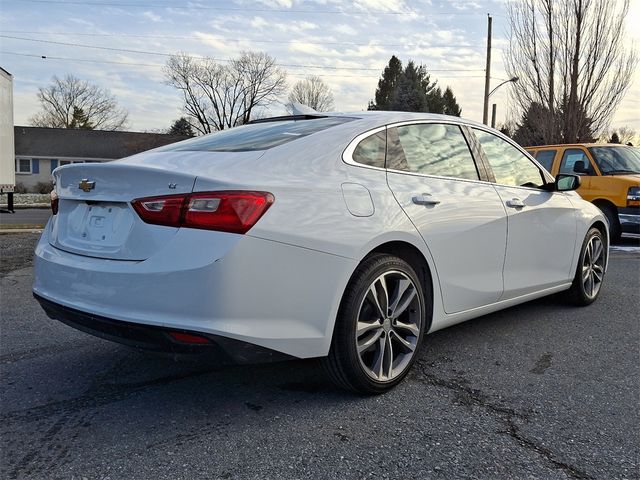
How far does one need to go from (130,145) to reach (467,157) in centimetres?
4789

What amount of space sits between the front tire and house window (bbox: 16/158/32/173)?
159 feet

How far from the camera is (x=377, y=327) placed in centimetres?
293

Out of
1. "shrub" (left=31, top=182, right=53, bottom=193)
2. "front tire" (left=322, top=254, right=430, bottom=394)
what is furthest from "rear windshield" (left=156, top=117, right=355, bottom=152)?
"shrub" (left=31, top=182, right=53, bottom=193)

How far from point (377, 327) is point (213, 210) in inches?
43.7

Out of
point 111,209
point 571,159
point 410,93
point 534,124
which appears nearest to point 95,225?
point 111,209

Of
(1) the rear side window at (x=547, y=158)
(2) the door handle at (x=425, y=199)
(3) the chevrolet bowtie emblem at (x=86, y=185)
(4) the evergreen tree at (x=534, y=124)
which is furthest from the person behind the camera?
A: (4) the evergreen tree at (x=534, y=124)

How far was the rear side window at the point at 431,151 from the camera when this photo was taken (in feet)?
10.8

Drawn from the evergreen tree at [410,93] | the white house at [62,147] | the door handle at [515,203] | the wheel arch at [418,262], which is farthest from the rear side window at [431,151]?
the evergreen tree at [410,93]

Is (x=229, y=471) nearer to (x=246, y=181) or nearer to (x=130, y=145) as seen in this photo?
(x=246, y=181)

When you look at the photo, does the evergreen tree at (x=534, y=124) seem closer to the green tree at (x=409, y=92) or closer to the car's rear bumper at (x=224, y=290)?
the car's rear bumper at (x=224, y=290)

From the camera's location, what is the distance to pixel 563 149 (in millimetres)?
10094

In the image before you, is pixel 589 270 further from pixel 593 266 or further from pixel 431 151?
pixel 431 151

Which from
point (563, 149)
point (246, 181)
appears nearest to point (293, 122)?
point (246, 181)

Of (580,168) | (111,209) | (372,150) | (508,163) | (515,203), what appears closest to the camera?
(111,209)
